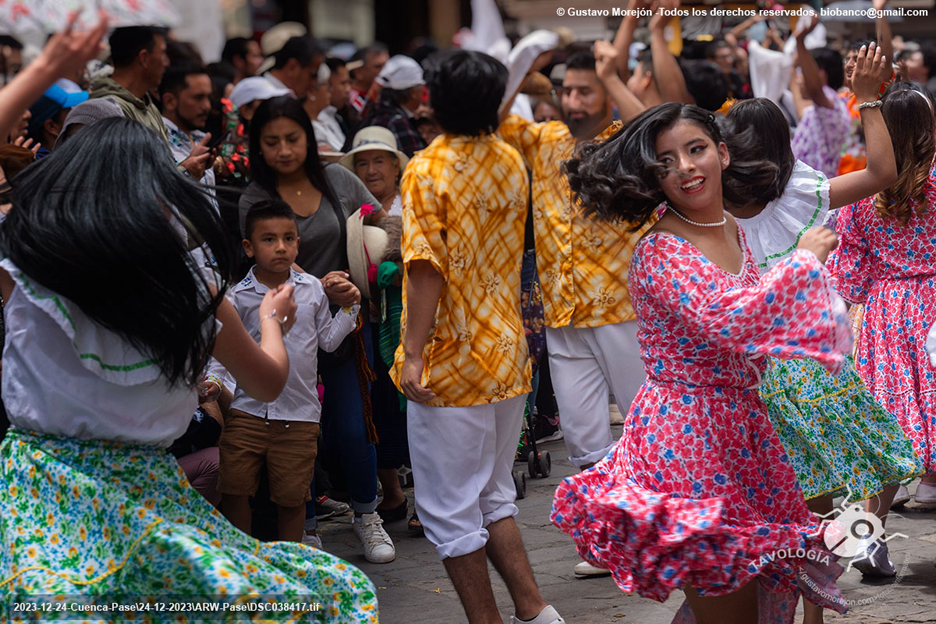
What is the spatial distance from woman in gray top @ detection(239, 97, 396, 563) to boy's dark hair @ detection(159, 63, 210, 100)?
1551 millimetres

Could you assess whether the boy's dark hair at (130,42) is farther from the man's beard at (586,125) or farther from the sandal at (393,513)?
the sandal at (393,513)

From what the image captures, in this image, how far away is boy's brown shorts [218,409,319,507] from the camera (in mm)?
4969

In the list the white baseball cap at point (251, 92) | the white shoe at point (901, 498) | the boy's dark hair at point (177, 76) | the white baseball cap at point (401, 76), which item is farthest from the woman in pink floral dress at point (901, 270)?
the white baseball cap at point (401, 76)

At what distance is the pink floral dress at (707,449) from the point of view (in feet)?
10.3

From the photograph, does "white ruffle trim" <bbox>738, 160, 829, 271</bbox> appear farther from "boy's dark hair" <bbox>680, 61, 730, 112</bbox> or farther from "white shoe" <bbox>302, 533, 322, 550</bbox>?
"white shoe" <bbox>302, 533, 322, 550</bbox>

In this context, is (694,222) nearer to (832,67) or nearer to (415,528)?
(415,528)

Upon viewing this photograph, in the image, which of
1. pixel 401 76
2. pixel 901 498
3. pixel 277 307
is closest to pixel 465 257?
pixel 277 307

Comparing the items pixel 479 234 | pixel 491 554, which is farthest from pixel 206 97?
pixel 491 554

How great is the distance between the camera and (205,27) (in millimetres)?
9914

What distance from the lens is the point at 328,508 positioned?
6.48 m

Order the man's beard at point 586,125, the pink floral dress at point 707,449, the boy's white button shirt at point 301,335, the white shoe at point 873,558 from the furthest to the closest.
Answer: the man's beard at point 586,125 < the boy's white button shirt at point 301,335 < the white shoe at point 873,558 < the pink floral dress at point 707,449

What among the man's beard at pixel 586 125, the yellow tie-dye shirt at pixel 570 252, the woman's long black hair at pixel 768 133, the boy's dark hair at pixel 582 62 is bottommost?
the yellow tie-dye shirt at pixel 570 252

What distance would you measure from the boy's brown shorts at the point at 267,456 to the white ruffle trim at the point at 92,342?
2.34 metres

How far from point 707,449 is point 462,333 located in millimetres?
1202
